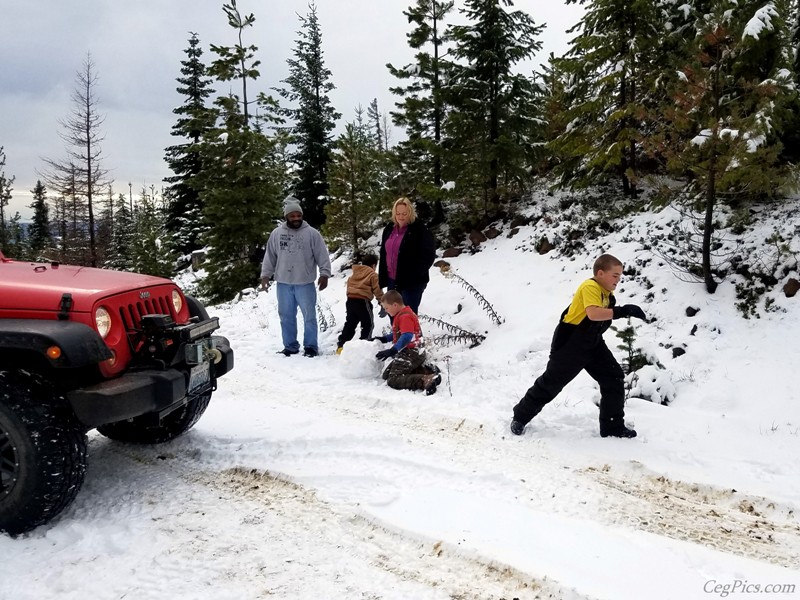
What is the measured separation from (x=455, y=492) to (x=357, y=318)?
14.9 feet

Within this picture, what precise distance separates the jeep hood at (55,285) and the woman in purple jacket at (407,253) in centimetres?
347

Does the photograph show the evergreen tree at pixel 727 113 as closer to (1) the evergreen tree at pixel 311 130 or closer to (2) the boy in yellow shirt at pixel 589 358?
(2) the boy in yellow shirt at pixel 589 358

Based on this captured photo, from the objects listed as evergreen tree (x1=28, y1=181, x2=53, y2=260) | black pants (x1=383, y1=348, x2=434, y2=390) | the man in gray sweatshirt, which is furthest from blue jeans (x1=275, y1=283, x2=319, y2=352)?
evergreen tree (x1=28, y1=181, x2=53, y2=260)

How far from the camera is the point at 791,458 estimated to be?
409cm

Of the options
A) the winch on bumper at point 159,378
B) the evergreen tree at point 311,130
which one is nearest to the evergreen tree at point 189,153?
the evergreen tree at point 311,130

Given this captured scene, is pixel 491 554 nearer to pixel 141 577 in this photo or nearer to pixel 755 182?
pixel 141 577

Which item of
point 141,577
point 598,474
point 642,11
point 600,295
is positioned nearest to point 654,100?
point 642,11

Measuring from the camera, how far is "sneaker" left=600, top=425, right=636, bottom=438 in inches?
175

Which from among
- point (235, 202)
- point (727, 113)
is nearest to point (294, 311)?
point (727, 113)

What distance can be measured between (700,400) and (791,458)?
1.24m

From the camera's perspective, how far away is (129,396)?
2.94 metres

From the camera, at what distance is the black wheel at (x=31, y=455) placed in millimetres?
2746

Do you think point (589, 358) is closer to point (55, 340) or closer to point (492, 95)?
point (55, 340)

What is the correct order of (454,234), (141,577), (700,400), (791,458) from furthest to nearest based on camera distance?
1. (454,234)
2. (700,400)
3. (791,458)
4. (141,577)
